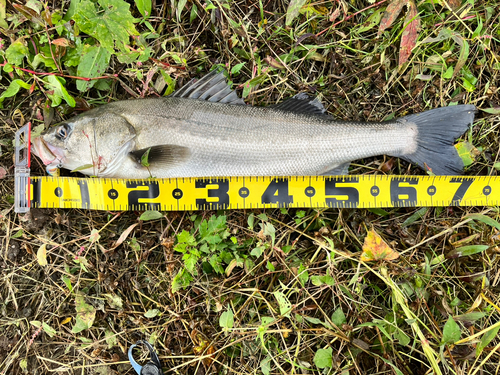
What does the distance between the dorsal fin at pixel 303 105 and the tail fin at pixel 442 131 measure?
32.0 inches

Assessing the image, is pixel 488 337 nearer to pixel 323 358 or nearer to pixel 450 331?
pixel 450 331

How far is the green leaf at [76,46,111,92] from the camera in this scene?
305cm

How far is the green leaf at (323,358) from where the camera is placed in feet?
8.29

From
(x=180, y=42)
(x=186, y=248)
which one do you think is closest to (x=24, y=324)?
(x=186, y=248)

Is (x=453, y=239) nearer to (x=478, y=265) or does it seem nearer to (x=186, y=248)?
(x=478, y=265)

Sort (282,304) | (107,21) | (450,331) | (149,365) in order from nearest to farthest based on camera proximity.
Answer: (450,331) → (282,304) → (149,365) → (107,21)

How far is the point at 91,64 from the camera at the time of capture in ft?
10.1

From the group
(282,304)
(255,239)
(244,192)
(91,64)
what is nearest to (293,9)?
(244,192)

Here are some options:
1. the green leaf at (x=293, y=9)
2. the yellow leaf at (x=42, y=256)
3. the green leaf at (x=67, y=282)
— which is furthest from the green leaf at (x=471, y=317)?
the yellow leaf at (x=42, y=256)

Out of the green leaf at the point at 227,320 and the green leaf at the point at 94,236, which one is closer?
the green leaf at the point at 227,320

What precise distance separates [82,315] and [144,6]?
2930 millimetres

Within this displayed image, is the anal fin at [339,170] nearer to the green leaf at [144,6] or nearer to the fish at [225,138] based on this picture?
the fish at [225,138]

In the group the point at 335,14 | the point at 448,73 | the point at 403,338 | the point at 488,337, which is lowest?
the point at 403,338

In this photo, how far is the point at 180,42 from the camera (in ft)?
10.6
